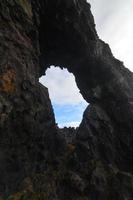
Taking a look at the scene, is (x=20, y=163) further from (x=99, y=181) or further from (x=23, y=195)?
(x=99, y=181)

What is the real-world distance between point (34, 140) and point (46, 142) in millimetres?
4932

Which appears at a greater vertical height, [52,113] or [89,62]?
[89,62]

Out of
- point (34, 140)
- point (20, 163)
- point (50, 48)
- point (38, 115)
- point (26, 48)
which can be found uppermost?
point (50, 48)

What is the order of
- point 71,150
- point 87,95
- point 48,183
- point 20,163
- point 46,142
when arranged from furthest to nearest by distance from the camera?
point 87,95, point 71,150, point 46,142, point 48,183, point 20,163

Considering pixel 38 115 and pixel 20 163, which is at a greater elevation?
pixel 38 115

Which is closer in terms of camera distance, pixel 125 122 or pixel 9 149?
pixel 9 149

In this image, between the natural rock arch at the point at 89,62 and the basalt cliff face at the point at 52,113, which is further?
the natural rock arch at the point at 89,62

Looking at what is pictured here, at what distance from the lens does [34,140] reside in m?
39.3

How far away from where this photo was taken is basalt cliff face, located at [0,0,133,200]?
34.6 meters

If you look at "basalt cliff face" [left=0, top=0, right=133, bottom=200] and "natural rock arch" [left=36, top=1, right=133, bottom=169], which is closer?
"basalt cliff face" [left=0, top=0, right=133, bottom=200]

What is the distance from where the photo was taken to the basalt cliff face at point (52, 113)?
34.6 metres

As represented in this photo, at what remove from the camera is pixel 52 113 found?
46.4 meters

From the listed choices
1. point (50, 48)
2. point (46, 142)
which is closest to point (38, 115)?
point (46, 142)

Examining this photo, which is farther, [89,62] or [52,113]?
[89,62]
